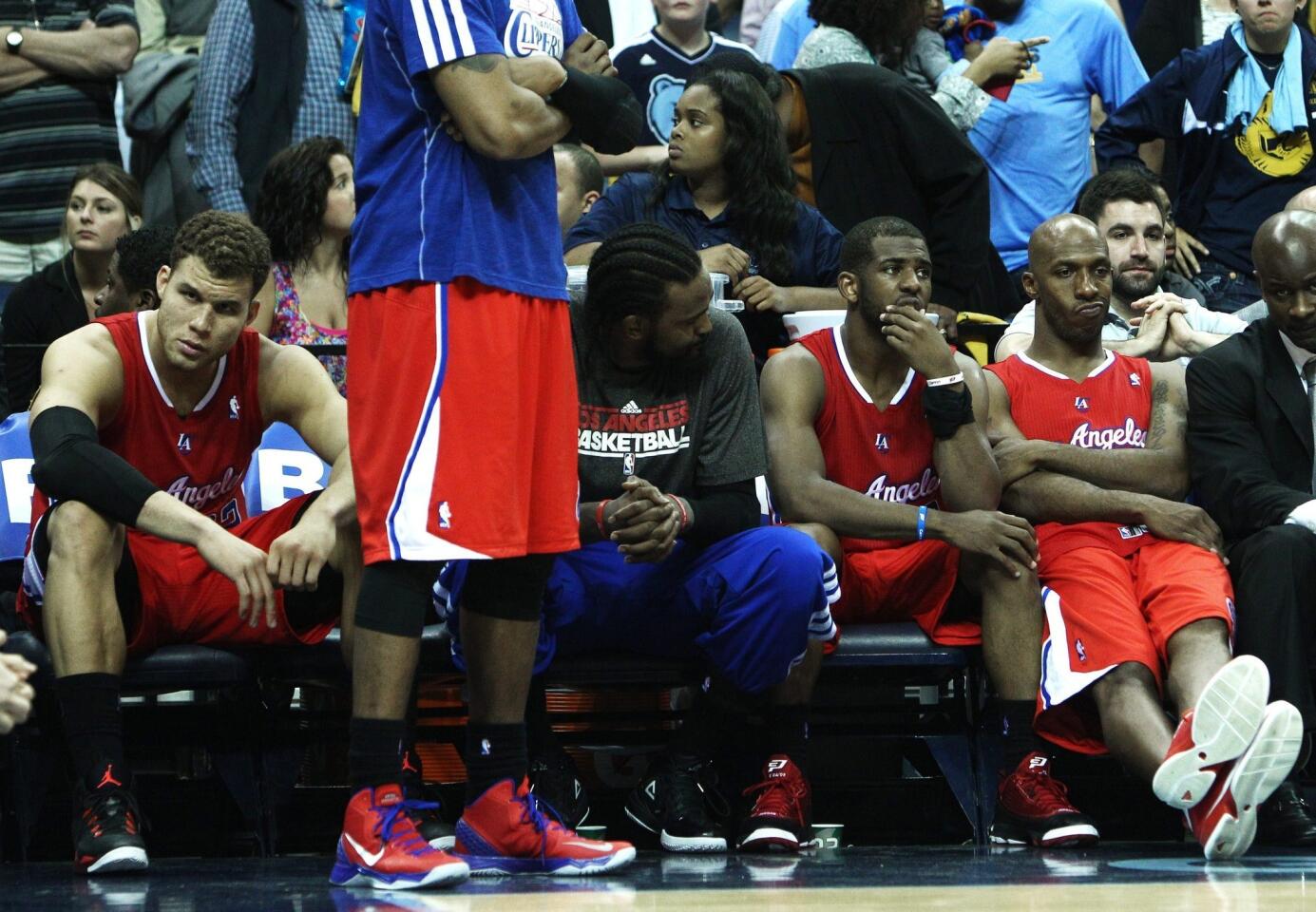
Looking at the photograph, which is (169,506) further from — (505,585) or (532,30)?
(532,30)

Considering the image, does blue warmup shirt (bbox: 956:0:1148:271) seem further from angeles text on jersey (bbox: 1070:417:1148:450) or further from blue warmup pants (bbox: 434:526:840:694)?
blue warmup pants (bbox: 434:526:840:694)

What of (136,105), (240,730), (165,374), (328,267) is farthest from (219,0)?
(240,730)

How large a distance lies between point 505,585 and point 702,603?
880 millimetres

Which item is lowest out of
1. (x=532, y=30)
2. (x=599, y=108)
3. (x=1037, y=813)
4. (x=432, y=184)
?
(x=1037, y=813)

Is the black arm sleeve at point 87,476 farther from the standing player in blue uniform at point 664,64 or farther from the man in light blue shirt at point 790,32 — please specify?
the man in light blue shirt at point 790,32

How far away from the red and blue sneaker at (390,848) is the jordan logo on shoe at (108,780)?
2.48ft

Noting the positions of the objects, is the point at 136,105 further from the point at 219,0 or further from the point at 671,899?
the point at 671,899

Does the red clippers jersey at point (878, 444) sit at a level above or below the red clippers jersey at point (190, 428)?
below

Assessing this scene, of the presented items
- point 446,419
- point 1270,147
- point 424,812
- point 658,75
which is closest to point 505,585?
point 446,419

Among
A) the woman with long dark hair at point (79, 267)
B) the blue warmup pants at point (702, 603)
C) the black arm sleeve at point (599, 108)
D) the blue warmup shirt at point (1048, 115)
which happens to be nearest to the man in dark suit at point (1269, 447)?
the blue warmup pants at point (702, 603)

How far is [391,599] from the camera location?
10.5 ft

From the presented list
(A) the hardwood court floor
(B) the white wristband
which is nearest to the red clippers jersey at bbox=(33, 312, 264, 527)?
(A) the hardwood court floor

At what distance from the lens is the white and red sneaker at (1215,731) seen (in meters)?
3.64

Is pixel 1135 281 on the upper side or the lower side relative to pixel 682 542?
upper
